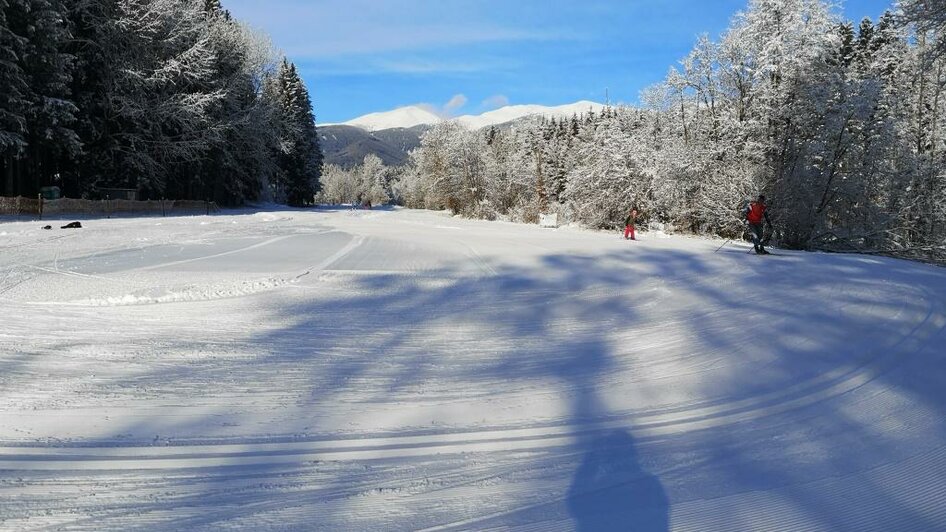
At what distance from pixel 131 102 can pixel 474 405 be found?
1514 inches

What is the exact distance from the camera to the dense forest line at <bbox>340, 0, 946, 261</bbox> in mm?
22344

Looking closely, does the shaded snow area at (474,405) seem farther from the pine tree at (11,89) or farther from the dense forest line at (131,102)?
the dense forest line at (131,102)

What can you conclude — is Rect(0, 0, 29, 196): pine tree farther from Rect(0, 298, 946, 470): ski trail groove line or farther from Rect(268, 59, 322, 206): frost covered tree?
Rect(268, 59, 322, 206): frost covered tree

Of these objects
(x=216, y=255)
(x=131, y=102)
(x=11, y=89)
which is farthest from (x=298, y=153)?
(x=216, y=255)

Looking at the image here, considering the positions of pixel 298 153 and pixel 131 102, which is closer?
pixel 131 102

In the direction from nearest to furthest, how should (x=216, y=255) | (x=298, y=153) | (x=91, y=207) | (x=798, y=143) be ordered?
(x=216, y=255) < (x=798, y=143) < (x=91, y=207) < (x=298, y=153)

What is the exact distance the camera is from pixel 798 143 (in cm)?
2311

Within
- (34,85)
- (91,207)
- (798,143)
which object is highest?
(34,85)

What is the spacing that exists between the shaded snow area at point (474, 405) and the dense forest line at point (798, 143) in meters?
13.7

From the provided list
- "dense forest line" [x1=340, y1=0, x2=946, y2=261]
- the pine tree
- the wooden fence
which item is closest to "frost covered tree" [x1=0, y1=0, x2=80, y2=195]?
the pine tree

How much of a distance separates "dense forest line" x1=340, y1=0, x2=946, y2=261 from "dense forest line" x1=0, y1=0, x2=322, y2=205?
29.0 metres

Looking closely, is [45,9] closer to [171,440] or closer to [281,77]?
[171,440]

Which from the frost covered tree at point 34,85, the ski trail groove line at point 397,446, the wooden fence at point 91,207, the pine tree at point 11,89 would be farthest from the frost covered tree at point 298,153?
the ski trail groove line at point 397,446

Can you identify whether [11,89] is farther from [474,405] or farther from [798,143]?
[798,143]
